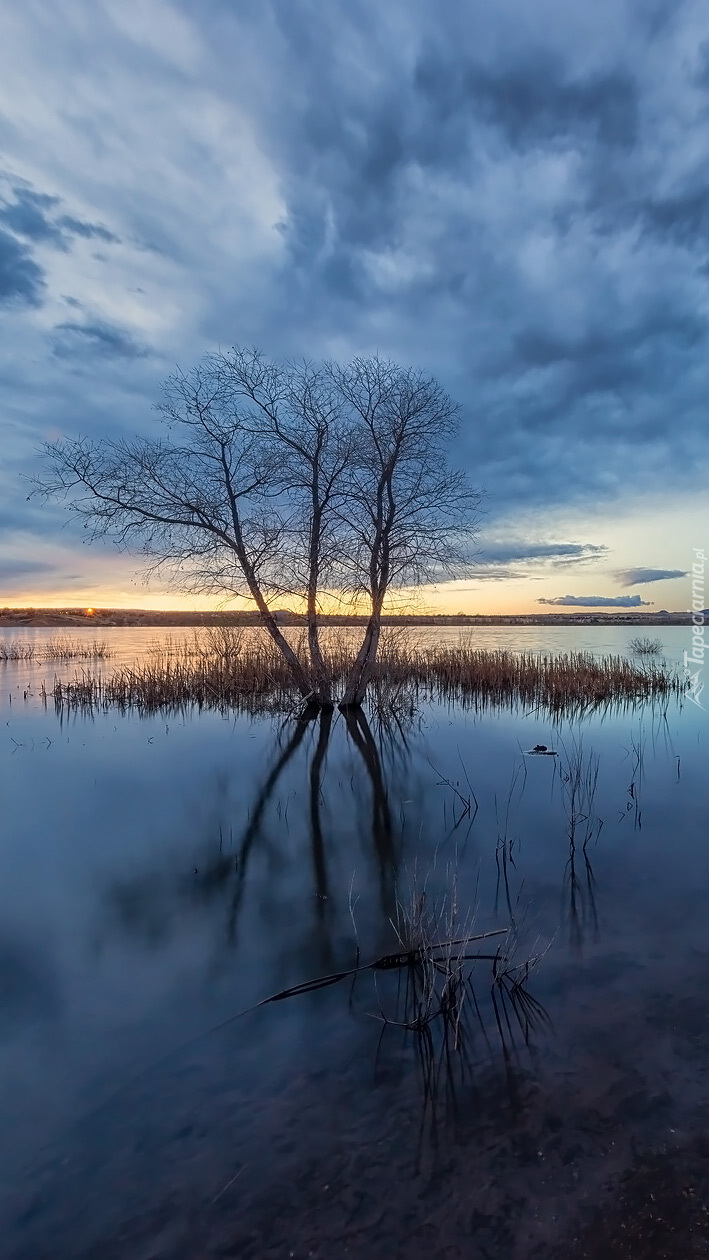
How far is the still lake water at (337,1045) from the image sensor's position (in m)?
2.34

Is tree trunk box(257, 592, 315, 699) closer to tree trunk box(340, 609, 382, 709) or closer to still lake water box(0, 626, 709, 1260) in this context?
tree trunk box(340, 609, 382, 709)

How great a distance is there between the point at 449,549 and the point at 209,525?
21.5 feet

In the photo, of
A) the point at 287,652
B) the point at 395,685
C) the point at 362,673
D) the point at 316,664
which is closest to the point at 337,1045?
the point at 287,652

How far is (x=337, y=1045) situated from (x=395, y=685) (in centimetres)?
1482

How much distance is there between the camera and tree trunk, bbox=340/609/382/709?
53.9ft

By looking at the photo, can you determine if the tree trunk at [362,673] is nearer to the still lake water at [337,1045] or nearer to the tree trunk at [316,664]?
the tree trunk at [316,664]

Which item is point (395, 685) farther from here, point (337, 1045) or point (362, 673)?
point (337, 1045)

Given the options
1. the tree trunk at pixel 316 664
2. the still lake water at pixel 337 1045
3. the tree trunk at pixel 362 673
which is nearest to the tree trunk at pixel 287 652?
the tree trunk at pixel 316 664

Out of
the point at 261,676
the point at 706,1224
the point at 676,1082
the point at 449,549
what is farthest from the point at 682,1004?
the point at 261,676

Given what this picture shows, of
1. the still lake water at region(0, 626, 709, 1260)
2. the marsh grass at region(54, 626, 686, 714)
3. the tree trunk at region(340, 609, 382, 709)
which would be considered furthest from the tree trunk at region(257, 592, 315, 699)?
the still lake water at region(0, 626, 709, 1260)

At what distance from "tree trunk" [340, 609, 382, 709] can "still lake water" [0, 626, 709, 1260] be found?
8519 millimetres

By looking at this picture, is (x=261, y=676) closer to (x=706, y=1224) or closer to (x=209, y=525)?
(x=209, y=525)

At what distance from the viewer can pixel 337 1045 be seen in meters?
3.34

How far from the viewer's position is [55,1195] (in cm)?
252
